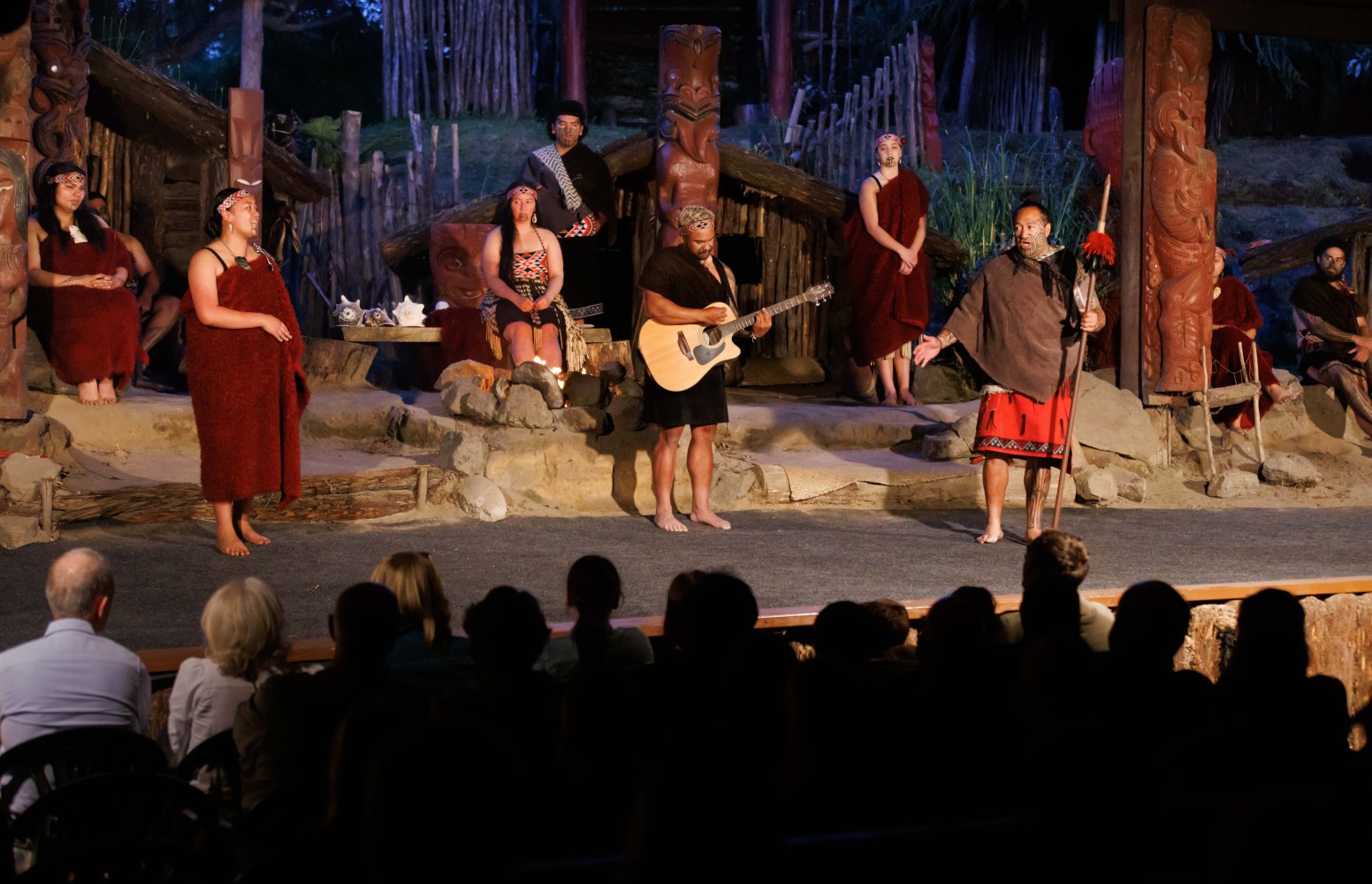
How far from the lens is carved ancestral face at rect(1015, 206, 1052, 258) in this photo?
6.87 m

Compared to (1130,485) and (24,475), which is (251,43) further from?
(1130,485)

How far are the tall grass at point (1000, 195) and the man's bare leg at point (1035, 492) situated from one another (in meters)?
3.82

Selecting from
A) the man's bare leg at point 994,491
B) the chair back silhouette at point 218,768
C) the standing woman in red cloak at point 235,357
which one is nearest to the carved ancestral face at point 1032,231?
the man's bare leg at point 994,491

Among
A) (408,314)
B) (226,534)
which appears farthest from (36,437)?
(408,314)

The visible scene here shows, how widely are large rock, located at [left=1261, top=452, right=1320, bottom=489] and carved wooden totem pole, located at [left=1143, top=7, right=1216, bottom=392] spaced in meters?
0.66

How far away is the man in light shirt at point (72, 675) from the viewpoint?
321cm

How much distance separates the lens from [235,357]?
20.1 ft

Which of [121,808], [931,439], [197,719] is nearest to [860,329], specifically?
[931,439]

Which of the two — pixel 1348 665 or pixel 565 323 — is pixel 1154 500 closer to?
pixel 1348 665

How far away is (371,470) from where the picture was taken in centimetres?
724

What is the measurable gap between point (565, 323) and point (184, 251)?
3.25 meters

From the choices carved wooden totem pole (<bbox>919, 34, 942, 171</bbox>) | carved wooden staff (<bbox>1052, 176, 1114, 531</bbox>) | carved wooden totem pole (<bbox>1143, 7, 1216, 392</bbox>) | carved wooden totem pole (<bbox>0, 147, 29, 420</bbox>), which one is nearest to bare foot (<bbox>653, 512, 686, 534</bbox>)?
carved wooden staff (<bbox>1052, 176, 1114, 531</bbox>)

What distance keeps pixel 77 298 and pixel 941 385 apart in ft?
19.5

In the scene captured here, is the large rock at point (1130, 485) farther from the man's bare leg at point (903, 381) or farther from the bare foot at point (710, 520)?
the bare foot at point (710, 520)
